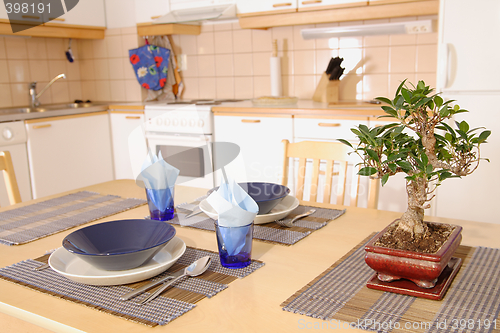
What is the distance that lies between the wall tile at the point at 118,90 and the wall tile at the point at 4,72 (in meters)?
0.83

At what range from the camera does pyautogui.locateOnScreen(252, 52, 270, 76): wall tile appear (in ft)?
11.9

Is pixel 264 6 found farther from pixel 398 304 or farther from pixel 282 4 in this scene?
pixel 398 304

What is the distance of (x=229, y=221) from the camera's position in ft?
Answer: 3.09

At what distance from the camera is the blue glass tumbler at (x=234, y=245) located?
0.95 meters

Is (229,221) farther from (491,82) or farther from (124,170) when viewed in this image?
(124,170)

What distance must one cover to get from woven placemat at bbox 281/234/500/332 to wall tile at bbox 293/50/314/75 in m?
2.66

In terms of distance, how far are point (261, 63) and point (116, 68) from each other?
4.39 feet

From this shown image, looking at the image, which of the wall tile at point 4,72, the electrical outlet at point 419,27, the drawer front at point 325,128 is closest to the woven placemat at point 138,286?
the drawer front at point 325,128

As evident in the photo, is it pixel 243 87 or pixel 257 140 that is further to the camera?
pixel 243 87

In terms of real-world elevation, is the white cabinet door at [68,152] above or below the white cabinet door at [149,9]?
below

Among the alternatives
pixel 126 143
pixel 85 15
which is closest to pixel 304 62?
pixel 126 143

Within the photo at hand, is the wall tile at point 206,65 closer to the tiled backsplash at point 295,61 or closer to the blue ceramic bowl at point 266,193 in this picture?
the tiled backsplash at point 295,61

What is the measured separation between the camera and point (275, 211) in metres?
1.33

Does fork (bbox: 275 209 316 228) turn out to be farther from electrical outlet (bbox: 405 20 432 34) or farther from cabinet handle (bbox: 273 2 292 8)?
cabinet handle (bbox: 273 2 292 8)
